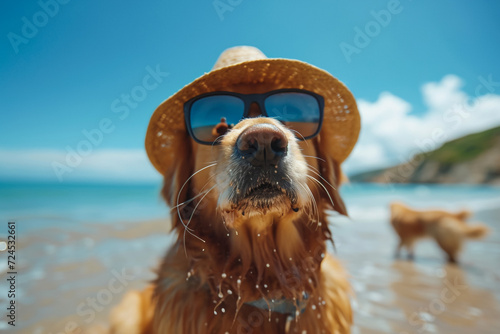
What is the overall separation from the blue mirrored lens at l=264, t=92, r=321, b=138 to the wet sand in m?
0.74

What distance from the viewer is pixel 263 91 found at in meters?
2.04

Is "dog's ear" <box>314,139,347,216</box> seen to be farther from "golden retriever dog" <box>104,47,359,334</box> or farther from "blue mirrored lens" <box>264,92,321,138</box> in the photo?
"blue mirrored lens" <box>264,92,321,138</box>

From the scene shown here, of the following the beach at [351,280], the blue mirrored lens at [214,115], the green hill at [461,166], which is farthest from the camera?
the green hill at [461,166]

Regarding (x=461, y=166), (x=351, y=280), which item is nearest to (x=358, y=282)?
(x=351, y=280)

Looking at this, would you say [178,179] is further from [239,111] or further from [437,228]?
[437,228]

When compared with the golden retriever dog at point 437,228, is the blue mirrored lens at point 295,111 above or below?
above

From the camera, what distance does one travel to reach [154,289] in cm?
199

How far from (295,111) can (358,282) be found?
3382mm

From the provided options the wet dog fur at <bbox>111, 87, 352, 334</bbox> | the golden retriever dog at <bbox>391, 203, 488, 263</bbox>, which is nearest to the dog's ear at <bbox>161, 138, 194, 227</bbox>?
the wet dog fur at <bbox>111, 87, 352, 334</bbox>

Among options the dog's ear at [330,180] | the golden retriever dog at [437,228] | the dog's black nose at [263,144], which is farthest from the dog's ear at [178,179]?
the golden retriever dog at [437,228]

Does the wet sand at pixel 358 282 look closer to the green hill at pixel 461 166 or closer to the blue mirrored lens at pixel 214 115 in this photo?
the blue mirrored lens at pixel 214 115

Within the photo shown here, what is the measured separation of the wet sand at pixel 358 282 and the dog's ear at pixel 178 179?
0.67 metres

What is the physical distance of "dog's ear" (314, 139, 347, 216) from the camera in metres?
2.05

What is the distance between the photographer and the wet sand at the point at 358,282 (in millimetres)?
3051
